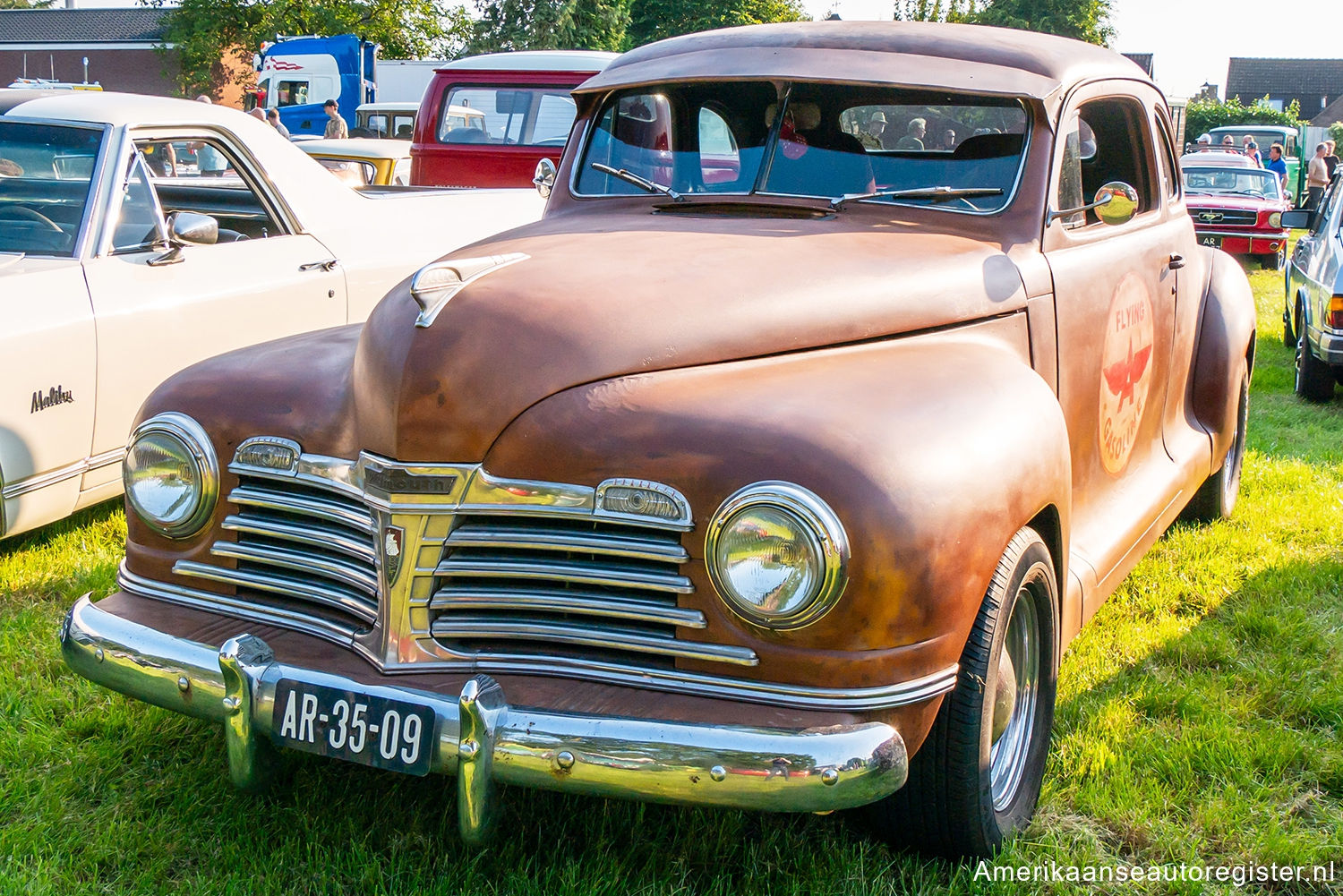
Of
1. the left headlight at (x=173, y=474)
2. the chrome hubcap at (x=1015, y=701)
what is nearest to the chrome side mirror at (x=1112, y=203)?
the chrome hubcap at (x=1015, y=701)

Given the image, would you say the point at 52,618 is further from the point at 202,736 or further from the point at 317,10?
the point at 317,10

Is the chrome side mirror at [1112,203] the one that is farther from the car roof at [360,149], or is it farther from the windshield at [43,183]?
the car roof at [360,149]

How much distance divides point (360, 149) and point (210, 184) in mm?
4636

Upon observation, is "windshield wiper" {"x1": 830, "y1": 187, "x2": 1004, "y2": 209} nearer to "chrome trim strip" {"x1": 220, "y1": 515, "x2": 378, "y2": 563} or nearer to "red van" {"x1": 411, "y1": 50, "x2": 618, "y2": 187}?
"chrome trim strip" {"x1": 220, "y1": 515, "x2": 378, "y2": 563}

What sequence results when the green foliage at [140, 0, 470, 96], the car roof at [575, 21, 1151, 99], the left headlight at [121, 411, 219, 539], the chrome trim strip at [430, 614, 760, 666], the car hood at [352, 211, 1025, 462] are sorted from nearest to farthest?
the chrome trim strip at [430, 614, 760, 666]
the car hood at [352, 211, 1025, 462]
the left headlight at [121, 411, 219, 539]
the car roof at [575, 21, 1151, 99]
the green foliage at [140, 0, 470, 96]

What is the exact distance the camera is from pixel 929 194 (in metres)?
3.24

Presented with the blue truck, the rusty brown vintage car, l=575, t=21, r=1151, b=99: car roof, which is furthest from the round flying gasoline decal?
the blue truck

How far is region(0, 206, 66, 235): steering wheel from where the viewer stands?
460 cm

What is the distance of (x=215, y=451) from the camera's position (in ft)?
8.71

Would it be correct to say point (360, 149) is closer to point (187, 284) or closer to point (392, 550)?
point (187, 284)

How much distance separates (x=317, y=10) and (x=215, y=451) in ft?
132

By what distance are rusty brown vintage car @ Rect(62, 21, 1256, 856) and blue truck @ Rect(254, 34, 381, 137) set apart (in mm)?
21878

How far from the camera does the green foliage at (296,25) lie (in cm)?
3916

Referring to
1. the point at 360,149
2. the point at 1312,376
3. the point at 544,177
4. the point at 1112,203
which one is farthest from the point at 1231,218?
the point at 1112,203
